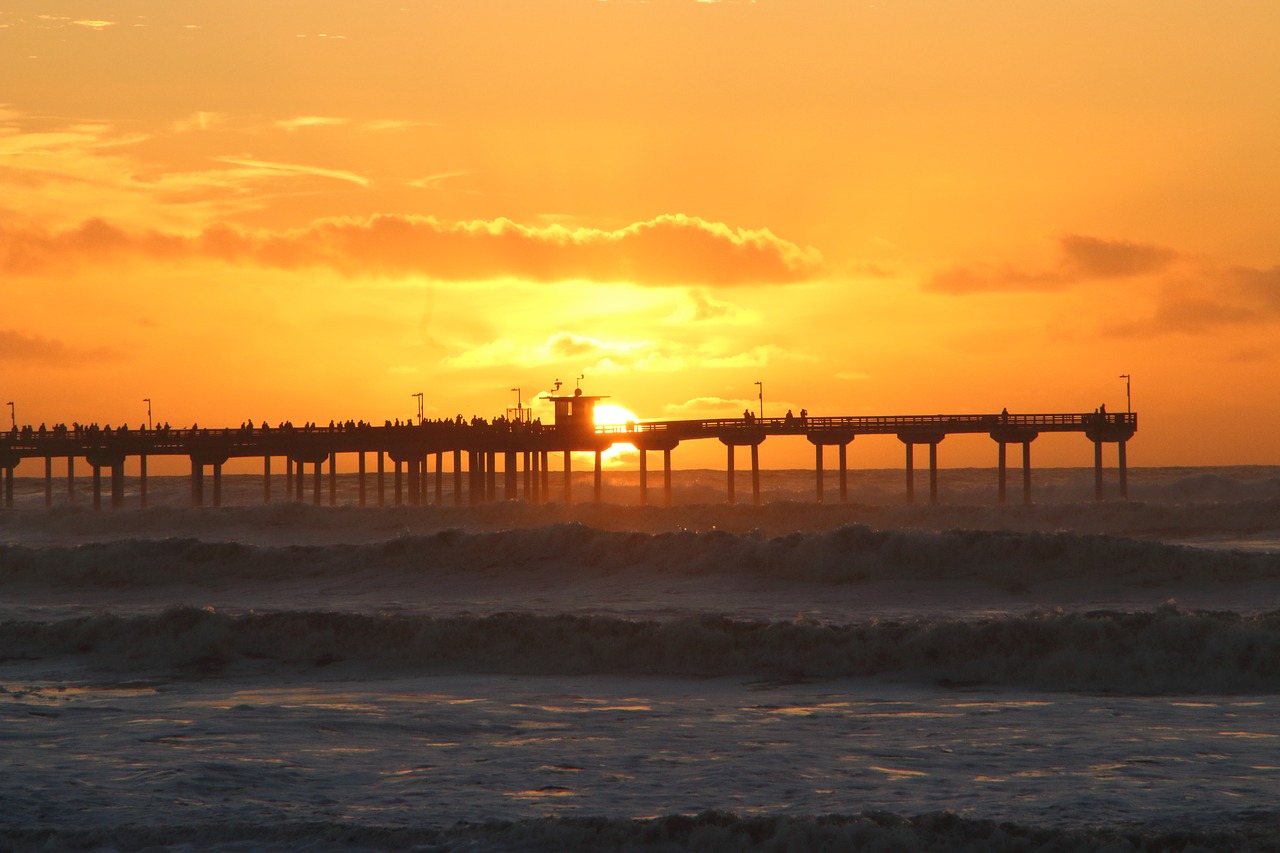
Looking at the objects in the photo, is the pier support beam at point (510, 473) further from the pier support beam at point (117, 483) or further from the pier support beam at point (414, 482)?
the pier support beam at point (117, 483)

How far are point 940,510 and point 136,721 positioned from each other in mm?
54262

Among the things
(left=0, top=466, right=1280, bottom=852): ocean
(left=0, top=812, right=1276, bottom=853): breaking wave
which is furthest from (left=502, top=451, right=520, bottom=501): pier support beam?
(left=0, top=812, right=1276, bottom=853): breaking wave

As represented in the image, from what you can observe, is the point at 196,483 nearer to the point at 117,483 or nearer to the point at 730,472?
the point at 117,483

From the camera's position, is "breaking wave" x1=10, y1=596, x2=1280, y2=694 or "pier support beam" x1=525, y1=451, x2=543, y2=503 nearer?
"breaking wave" x1=10, y1=596, x2=1280, y2=694

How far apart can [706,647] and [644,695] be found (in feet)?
11.0

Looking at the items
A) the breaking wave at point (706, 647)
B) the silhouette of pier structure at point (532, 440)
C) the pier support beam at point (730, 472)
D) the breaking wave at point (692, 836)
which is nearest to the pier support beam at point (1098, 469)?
the silhouette of pier structure at point (532, 440)

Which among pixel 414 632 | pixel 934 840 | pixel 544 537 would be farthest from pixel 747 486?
pixel 934 840

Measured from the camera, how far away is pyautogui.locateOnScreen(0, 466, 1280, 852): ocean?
13.1 meters

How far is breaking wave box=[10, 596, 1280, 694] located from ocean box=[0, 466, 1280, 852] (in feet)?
0.23

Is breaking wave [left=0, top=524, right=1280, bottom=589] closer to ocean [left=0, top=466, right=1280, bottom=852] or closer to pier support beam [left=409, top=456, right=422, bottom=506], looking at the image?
ocean [left=0, top=466, right=1280, bottom=852]

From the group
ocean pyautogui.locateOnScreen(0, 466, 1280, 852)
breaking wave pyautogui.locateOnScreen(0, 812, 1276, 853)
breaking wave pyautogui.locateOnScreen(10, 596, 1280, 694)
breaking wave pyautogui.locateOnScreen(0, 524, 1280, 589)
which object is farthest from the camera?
breaking wave pyautogui.locateOnScreen(0, 524, 1280, 589)

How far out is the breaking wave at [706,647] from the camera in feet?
71.2

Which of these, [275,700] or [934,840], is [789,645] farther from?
[934,840]

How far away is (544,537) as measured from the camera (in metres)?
41.3
